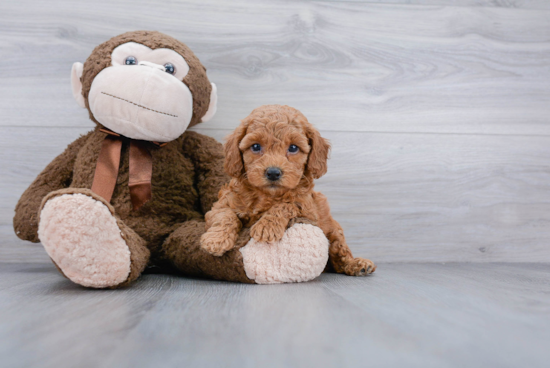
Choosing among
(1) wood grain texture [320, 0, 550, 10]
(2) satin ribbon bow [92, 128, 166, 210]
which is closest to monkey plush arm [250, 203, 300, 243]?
(2) satin ribbon bow [92, 128, 166, 210]

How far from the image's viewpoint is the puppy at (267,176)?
85cm

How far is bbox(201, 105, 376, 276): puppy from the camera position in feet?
2.79

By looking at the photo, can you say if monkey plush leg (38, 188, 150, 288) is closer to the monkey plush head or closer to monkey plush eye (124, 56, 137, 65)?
the monkey plush head

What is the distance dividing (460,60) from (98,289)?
4.46 feet

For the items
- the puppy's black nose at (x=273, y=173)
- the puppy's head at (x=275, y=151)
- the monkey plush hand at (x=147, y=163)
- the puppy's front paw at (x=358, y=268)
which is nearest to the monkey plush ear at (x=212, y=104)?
the monkey plush hand at (x=147, y=163)

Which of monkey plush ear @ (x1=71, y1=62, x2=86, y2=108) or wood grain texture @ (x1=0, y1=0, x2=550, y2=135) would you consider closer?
monkey plush ear @ (x1=71, y1=62, x2=86, y2=108)

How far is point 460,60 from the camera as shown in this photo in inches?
55.0

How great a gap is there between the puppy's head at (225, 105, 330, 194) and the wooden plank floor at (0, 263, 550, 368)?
0.24 meters

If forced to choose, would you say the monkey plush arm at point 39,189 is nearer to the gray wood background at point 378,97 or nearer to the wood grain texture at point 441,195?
the gray wood background at point 378,97

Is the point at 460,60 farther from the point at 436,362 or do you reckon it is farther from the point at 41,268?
the point at 41,268

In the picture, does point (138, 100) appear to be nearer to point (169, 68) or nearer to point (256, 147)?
point (169, 68)

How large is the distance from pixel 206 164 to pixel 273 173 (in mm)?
366

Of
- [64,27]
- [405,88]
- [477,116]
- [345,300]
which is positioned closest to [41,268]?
[64,27]

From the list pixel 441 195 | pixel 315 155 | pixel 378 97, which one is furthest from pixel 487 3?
pixel 315 155
